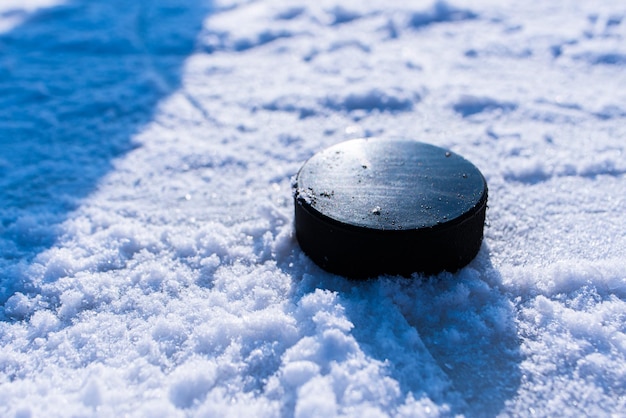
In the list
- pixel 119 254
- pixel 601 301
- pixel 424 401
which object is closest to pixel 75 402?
pixel 119 254

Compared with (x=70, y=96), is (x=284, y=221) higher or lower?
lower

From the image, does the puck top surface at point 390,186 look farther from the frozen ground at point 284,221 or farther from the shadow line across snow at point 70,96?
the shadow line across snow at point 70,96

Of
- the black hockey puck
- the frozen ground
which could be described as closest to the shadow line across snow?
the frozen ground

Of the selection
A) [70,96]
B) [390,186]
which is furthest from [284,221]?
[70,96]

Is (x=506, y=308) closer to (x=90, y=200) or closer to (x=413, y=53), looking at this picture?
(x=90, y=200)

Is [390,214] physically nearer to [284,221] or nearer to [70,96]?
[284,221]

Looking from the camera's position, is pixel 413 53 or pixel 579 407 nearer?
pixel 579 407

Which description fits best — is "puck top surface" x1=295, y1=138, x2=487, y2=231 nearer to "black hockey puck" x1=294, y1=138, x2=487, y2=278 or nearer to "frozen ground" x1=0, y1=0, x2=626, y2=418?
"black hockey puck" x1=294, y1=138, x2=487, y2=278
